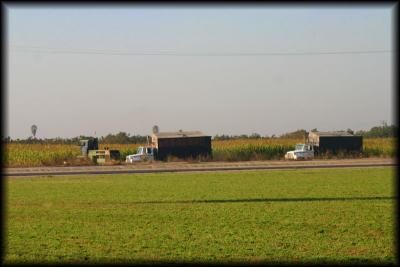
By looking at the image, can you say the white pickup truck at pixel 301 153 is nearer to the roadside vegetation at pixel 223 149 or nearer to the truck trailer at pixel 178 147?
the roadside vegetation at pixel 223 149

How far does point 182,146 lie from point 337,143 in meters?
12.4

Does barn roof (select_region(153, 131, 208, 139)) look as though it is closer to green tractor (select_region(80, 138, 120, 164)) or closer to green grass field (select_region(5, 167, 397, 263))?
green tractor (select_region(80, 138, 120, 164))

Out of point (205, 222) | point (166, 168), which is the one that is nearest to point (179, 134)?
point (166, 168)

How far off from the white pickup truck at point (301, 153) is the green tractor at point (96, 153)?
13.8 metres

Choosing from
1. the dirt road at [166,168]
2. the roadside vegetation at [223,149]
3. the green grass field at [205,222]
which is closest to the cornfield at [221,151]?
the roadside vegetation at [223,149]

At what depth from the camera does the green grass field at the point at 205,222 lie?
40.0 feet

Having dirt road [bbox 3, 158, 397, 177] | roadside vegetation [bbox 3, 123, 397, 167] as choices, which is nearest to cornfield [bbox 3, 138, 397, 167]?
roadside vegetation [bbox 3, 123, 397, 167]

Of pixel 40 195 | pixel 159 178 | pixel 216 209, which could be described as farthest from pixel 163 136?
pixel 216 209

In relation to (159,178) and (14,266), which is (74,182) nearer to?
(159,178)

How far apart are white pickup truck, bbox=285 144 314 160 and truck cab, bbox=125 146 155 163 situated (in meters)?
11.0

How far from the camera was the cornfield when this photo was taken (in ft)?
190

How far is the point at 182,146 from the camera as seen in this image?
5759cm

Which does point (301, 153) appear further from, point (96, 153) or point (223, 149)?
point (96, 153)

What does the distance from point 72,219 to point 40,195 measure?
876 centimetres
